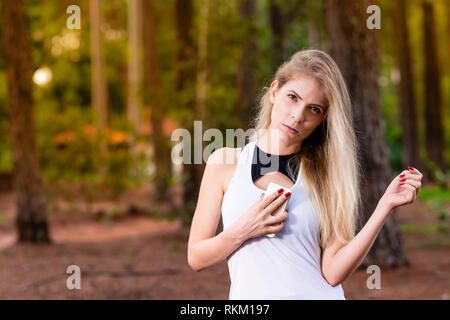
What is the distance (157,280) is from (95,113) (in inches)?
320

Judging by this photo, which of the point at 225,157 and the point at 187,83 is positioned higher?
the point at 187,83

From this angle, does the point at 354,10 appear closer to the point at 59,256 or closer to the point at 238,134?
the point at 238,134

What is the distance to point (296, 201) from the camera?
2238 mm

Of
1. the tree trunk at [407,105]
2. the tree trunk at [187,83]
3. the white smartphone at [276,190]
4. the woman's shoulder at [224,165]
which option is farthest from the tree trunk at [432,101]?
the white smartphone at [276,190]

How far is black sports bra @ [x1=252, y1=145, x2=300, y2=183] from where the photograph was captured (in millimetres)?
2301

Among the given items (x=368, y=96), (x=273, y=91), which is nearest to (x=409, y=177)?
(x=273, y=91)

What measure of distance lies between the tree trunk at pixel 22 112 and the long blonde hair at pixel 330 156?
755cm

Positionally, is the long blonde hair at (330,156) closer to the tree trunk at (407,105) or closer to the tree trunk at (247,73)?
the tree trunk at (247,73)

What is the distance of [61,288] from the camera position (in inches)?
253

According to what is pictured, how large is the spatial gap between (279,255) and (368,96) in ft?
16.8

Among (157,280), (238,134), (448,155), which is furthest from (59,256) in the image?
(448,155)

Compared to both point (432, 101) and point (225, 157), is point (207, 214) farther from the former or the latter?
point (432, 101)

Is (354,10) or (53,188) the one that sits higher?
(354,10)
